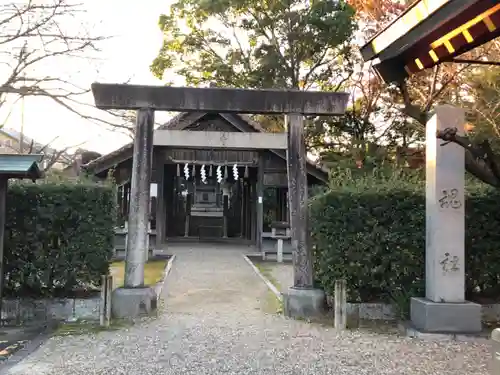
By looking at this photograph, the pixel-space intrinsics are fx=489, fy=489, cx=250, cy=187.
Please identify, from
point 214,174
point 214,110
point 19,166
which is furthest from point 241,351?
point 214,174

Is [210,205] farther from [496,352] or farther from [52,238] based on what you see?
[496,352]

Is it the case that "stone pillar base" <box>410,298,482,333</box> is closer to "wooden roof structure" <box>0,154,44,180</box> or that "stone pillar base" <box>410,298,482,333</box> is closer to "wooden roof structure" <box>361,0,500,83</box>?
"wooden roof structure" <box>361,0,500,83</box>

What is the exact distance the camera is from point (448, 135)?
439cm

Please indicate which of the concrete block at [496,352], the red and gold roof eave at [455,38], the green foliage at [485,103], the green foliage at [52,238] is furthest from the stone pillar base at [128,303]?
the green foliage at [485,103]

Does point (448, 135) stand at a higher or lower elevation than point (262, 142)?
lower

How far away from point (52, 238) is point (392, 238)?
17.4 feet

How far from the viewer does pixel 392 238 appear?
24.7 feet

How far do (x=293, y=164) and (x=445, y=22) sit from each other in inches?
208

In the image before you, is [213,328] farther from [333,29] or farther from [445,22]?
[333,29]

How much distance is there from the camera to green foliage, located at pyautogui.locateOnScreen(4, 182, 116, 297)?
7.54m

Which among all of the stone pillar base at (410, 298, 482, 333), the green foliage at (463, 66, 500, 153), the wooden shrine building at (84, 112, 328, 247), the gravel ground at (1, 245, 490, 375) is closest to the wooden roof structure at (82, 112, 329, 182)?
the wooden shrine building at (84, 112, 328, 247)

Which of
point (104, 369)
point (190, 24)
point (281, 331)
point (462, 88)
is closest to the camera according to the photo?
point (104, 369)

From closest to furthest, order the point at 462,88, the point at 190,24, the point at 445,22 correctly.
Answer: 1. the point at 445,22
2. the point at 462,88
3. the point at 190,24

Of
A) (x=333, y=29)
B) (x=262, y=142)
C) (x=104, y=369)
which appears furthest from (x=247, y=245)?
(x=104, y=369)
